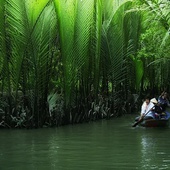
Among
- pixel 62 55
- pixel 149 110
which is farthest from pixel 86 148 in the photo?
pixel 149 110

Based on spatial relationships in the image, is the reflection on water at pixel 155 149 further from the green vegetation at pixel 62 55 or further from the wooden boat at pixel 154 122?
the green vegetation at pixel 62 55

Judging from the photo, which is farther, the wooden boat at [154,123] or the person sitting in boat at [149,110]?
the person sitting in boat at [149,110]

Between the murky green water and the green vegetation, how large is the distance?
2.75 feet

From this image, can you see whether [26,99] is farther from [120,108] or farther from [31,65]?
[120,108]

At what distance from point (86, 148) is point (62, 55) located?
5180mm

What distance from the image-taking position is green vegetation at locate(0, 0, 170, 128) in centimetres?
1480

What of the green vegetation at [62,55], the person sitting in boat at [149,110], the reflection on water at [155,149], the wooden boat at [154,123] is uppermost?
the green vegetation at [62,55]

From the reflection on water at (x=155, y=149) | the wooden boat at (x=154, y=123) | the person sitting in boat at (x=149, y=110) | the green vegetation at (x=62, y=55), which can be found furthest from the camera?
the person sitting in boat at (x=149, y=110)

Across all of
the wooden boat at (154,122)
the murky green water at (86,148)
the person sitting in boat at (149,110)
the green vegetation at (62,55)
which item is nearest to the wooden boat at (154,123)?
the wooden boat at (154,122)

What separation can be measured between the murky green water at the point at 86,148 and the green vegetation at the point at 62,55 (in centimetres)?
84

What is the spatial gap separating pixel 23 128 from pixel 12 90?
6.13 ft

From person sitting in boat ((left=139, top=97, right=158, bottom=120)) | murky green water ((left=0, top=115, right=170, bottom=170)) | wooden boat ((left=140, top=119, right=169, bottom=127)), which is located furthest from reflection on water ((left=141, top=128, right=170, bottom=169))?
person sitting in boat ((left=139, top=97, right=158, bottom=120))

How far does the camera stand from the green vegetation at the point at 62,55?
1480cm

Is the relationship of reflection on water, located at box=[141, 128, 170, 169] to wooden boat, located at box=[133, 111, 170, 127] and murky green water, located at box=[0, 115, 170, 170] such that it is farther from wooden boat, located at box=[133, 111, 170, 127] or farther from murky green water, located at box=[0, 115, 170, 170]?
wooden boat, located at box=[133, 111, 170, 127]
